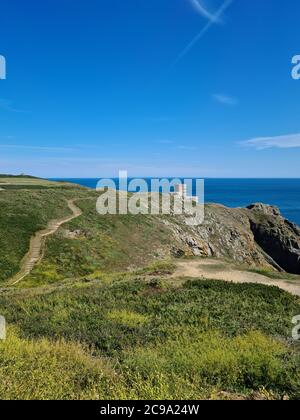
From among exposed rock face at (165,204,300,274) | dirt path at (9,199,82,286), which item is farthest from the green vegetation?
exposed rock face at (165,204,300,274)

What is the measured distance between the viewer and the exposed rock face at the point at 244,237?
62.6 m

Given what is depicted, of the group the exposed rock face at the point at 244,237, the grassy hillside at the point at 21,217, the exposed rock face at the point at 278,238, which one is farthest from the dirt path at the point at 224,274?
the exposed rock face at the point at 278,238

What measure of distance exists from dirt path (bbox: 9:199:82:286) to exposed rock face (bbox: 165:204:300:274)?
1723 centimetres

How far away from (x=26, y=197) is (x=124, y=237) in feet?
67.4

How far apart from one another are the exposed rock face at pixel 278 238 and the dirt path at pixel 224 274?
53.0 m

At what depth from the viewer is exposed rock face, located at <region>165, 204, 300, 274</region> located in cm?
6256

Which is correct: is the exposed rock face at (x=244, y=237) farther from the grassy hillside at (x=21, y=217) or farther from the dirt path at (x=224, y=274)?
the grassy hillside at (x=21, y=217)

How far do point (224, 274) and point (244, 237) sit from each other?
48.7m

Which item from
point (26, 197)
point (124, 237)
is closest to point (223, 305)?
point (124, 237)

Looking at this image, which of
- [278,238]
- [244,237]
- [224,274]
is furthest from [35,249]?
[278,238]

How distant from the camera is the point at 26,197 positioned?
60.7m

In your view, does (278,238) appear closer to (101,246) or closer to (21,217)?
(101,246)

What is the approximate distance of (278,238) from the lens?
84062mm

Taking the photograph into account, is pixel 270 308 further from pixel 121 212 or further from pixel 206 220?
pixel 206 220
